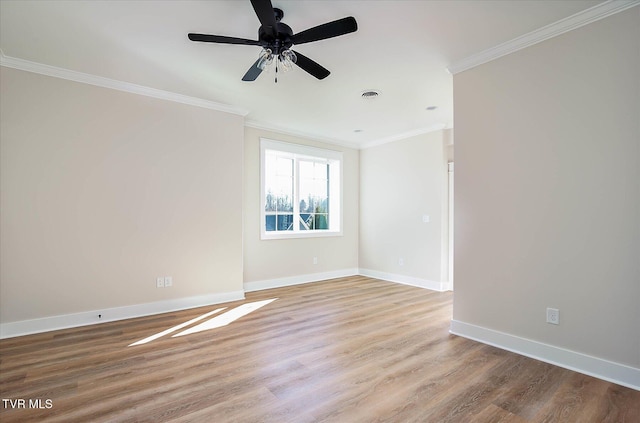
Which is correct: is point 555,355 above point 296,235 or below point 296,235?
below

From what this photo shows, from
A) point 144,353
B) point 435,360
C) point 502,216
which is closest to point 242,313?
point 144,353

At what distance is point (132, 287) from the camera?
3.60m

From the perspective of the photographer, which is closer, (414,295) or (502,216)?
(502,216)

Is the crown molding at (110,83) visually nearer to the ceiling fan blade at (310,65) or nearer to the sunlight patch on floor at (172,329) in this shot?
the ceiling fan blade at (310,65)

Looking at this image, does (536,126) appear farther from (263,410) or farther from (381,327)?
(263,410)

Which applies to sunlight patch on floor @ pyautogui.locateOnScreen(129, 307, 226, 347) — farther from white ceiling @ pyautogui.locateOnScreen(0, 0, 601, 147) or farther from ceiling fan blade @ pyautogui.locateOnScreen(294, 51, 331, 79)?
ceiling fan blade @ pyautogui.locateOnScreen(294, 51, 331, 79)

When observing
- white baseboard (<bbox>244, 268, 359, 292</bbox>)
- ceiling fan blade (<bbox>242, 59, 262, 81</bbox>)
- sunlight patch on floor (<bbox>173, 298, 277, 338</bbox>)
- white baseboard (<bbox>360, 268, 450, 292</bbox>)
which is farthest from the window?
ceiling fan blade (<bbox>242, 59, 262, 81</bbox>)

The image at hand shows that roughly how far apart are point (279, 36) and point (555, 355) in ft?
10.4

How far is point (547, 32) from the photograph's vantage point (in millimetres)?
2463

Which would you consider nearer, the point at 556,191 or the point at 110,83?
the point at 556,191

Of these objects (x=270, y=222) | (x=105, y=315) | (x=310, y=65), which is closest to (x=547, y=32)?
(x=310, y=65)

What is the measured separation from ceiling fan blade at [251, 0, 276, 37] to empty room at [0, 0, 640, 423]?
1 cm

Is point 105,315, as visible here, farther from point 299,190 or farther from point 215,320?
point 299,190

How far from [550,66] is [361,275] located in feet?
15.0
